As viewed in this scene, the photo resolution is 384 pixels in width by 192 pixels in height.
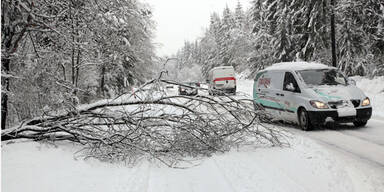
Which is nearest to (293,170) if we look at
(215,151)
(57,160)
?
(215,151)

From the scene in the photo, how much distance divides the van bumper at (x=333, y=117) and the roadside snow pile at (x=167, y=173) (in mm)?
2553

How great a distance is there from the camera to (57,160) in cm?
504

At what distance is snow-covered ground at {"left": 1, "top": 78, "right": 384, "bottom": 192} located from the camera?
14.1 ft

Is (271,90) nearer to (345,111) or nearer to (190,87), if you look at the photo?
(345,111)

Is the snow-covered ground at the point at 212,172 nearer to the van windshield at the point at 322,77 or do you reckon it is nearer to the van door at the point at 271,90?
the van windshield at the point at 322,77

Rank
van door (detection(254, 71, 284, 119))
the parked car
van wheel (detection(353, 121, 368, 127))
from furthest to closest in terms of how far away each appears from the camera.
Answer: van door (detection(254, 71, 284, 119)) → van wheel (detection(353, 121, 368, 127)) → the parked car

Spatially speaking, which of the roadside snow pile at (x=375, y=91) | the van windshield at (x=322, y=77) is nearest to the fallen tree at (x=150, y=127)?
the van windshield at (x=322, y=77)

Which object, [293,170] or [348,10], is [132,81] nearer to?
[348,10]

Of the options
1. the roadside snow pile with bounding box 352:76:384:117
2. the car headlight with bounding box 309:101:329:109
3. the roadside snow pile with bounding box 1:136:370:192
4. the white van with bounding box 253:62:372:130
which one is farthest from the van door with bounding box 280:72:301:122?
the roadside snow pile with bounding box 352:76:384:117

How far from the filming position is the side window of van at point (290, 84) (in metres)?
9.41

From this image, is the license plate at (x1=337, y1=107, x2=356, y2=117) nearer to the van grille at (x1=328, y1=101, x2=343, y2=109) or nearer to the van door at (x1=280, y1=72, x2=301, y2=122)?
the van grille at (x1=328, y1=101, x2=343, y2=109)

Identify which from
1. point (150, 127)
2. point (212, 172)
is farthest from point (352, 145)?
point (150, 127)

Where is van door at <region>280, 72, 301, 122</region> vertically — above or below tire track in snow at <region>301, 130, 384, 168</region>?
above

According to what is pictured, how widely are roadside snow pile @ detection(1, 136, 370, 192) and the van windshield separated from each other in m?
3.83
